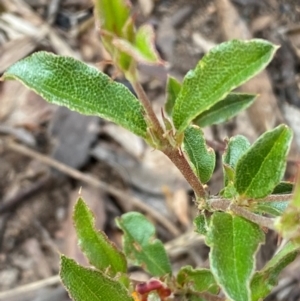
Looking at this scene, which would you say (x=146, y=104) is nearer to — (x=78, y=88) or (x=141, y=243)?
(x=78, y=88)

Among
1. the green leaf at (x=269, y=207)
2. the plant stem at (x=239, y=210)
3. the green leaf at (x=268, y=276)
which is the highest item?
the plant stem at (x=239, y=210)

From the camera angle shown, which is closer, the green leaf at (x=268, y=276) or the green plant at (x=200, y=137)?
the green plant at (x=200, y=137)

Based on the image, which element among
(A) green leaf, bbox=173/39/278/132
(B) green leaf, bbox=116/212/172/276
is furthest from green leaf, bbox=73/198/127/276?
(A) green leaf, bbox=173/39/278/132

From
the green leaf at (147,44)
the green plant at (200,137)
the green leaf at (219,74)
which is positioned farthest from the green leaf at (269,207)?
the green leaf at (147,44)

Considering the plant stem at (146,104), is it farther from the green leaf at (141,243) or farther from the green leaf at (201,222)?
the green leaf at (141,243)

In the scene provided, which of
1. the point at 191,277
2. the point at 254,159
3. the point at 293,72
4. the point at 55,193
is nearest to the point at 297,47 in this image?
the point at 293,72

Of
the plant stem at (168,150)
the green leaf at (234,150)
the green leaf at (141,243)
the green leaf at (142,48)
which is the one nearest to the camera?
the green leaf at (142,48)

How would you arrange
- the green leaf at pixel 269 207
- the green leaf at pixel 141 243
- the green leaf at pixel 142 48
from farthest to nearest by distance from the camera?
the green leaf at pixel 141 243, the green leaf at pixel 269 207, the green leaf at pixel 142 48

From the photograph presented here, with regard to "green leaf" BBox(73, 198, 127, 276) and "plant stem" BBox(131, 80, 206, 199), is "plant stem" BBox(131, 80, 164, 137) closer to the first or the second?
"plant stem" BBox(131, 80, 206, 199)
